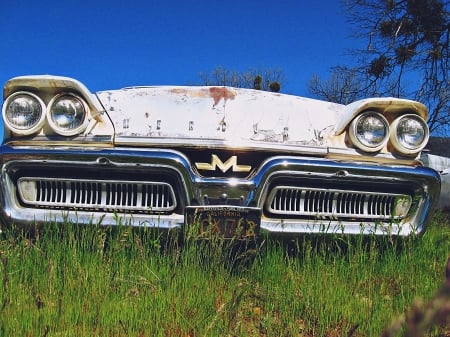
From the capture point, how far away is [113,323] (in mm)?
1582

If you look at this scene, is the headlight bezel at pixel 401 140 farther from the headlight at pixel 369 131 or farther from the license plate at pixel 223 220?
the license plate at pixel 223 220

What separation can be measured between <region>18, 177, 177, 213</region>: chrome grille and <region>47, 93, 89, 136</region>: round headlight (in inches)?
11.4

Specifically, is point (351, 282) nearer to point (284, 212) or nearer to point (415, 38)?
point (284, 212)

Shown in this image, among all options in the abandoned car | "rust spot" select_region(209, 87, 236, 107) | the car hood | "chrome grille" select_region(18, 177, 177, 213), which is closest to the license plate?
the abandoned car

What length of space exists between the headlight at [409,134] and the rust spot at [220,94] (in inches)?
36.3

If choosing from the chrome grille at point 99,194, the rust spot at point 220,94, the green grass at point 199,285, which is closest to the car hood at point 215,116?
the rust spot at point 220,94

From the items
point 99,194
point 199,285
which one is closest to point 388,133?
point 199,285

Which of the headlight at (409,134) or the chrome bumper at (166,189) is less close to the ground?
the headlight at (409,134)

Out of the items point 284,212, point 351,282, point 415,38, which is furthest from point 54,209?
point 415,38

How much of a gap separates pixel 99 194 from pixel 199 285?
28.4 inches

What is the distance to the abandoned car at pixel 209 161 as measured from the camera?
218 cm

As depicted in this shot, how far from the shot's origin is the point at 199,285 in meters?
1.90

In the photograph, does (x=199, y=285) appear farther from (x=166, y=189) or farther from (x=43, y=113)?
(x=43, y=113)

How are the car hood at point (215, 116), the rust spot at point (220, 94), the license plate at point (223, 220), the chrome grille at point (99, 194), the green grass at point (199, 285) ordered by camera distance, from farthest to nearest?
the rust spot at point (220, 94), the car hood at point (215, 116), the chrome grille at point (99, 194), the license plate at point (223, 220), the green grass at point (199, 285)
